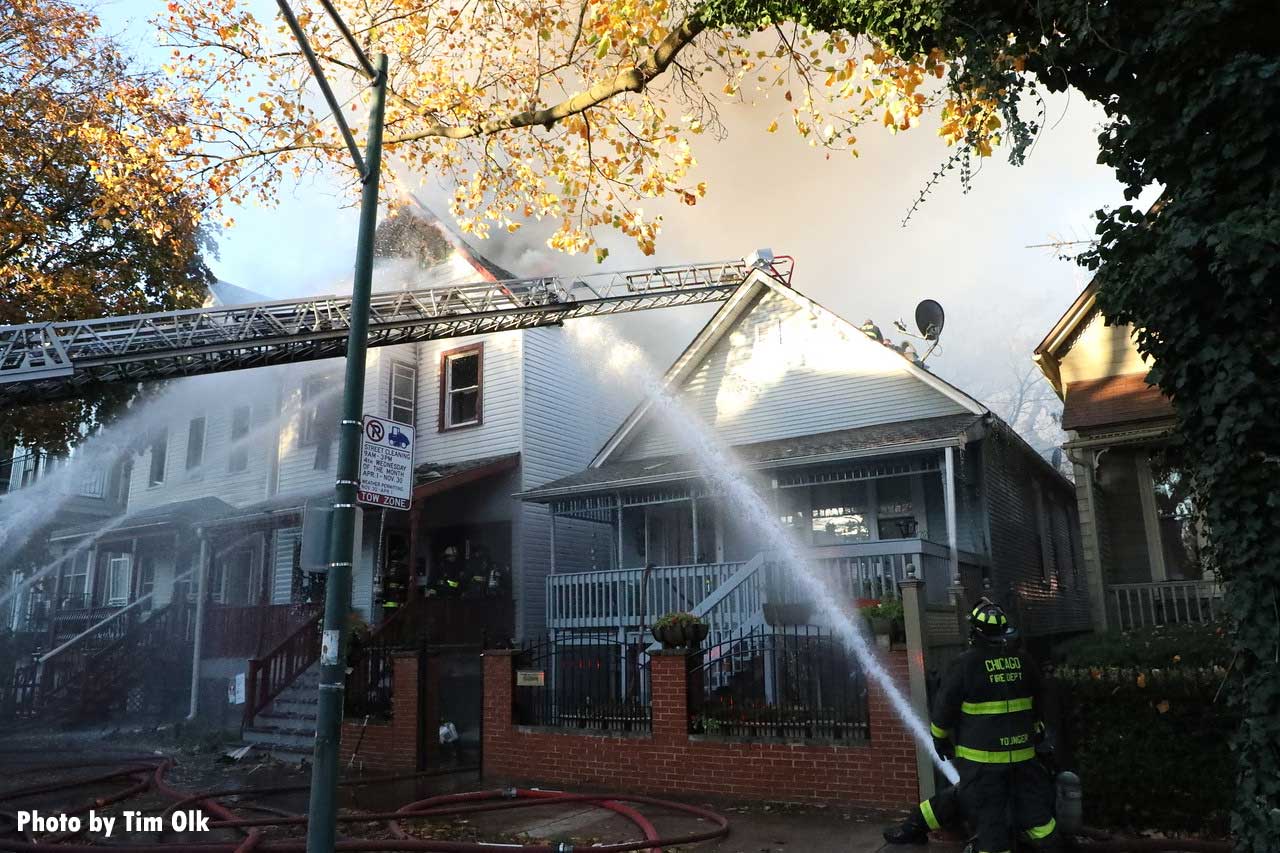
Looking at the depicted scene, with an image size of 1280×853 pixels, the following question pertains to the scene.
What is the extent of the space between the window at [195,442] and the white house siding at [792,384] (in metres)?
13.8

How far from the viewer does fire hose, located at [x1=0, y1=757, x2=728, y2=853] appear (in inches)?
271

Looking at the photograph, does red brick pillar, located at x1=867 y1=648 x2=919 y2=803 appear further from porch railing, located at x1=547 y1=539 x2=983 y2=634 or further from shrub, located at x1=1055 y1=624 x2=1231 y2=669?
porch railing, located at x1=547 y1=539 x2=983 y2=634

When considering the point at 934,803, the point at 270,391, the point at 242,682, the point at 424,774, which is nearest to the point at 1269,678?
the point at 934,803

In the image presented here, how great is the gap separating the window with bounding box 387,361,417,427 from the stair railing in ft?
20.3

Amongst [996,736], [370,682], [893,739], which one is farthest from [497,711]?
[996,736]

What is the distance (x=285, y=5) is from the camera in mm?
7195

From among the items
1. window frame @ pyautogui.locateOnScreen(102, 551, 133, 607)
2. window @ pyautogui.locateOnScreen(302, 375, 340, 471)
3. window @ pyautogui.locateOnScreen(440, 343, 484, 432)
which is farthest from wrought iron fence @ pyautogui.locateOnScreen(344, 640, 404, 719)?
window frame @ pyautogui.locateOnScreen(102, 551, 133, 607)

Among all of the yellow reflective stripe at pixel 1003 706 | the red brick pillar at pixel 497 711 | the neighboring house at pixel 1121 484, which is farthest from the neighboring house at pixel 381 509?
the yellow reflective stripe at pixel 1003 706

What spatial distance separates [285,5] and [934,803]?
8.04 m

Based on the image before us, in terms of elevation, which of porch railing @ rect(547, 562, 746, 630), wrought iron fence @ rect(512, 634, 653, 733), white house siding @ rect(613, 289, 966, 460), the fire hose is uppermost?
white house siding @ rect(613, 289, 966, 460)

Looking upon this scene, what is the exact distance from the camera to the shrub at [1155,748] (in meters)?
7.46

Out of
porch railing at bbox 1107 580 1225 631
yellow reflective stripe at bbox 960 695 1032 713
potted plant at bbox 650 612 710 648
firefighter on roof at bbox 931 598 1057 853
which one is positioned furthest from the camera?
porch railing at bbox 1107 580 1225 631

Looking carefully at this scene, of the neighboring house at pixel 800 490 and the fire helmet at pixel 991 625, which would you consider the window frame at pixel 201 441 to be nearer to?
the neighboring house at pixel 800 490

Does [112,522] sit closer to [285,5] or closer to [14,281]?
[14,281]
